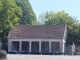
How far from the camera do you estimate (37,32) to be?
133 ft

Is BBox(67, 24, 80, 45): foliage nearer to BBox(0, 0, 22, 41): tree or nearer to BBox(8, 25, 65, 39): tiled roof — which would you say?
A: BBox(8, 25, 65, 39): tiled roof

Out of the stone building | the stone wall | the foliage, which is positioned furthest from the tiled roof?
the foliage

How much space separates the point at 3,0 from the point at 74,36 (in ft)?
67.8

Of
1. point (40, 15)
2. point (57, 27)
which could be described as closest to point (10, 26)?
point (57, 27)

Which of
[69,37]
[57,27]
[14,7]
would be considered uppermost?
[14,7]

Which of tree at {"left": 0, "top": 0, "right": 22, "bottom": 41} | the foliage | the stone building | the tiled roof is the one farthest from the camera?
the foliage

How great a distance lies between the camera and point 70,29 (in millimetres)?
45969

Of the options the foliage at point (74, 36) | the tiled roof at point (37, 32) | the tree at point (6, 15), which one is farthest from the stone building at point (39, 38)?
the foliage at point (74, 36)

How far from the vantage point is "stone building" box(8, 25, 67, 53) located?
125ft

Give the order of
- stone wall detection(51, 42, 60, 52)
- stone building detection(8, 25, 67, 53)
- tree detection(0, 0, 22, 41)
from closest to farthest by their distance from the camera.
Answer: stone building detection(8, 25, 67, 53) < stone wall detection(51, 42, 60, 52) < tree detection(0, 0, 22, 41)

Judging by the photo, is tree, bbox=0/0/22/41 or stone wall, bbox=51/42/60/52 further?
tree, bbox=0/0/22/41

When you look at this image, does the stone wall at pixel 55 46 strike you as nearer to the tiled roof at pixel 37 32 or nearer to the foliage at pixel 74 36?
the tiled roof at pixel 37 32

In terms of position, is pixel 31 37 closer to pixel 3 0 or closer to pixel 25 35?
pixel 25 35

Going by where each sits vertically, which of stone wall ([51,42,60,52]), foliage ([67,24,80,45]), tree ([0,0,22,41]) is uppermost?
tree ([0,0,22,41])
